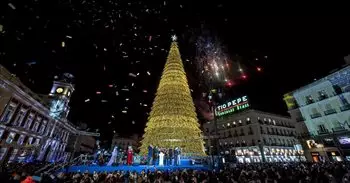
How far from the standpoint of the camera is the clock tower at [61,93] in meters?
41.2

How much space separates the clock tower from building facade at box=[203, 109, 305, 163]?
37.9 meters

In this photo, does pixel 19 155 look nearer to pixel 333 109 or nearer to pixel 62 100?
pixel 62 100

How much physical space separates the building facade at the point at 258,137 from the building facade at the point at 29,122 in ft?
119

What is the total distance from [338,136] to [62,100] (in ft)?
188

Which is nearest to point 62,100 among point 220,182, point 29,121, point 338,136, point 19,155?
point 29,121

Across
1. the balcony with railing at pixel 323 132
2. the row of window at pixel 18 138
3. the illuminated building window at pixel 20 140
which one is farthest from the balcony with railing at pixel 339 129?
the illuminated building window at pixel 20 140

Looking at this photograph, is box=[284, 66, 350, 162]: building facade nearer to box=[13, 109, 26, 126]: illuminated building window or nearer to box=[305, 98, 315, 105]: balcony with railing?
box=[305, 98, 315, 105]: balcony with railing

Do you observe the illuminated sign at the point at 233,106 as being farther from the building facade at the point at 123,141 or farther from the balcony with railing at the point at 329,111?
the building facade at the point at 123,141

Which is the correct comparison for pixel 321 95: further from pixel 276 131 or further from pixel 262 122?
pixel 276 131

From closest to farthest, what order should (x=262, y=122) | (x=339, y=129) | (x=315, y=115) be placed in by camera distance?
(x=339, y=129)
(x=315, y=115)
(x=262, y=122)

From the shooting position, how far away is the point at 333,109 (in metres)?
26.0

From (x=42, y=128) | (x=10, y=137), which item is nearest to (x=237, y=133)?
(x=42, y=128)

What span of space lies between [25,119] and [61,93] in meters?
16.7

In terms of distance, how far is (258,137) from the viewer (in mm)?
42969
